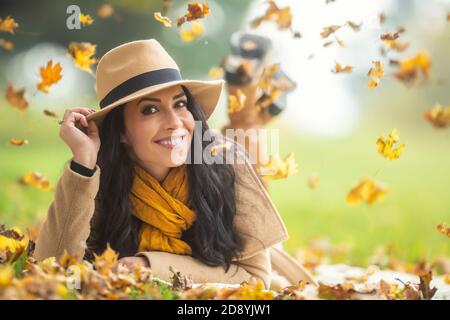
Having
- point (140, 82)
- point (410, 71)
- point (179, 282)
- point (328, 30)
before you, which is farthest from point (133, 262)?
point (410, 71)

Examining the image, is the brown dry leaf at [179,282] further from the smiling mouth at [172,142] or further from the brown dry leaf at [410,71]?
the brown dry leaf at [410,71]

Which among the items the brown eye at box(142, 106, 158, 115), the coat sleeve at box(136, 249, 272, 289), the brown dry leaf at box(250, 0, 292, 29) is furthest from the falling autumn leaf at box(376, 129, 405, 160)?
the brown dry leaf at box(250, 0, 292, 29)

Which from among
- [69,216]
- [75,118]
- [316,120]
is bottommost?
[69,216]

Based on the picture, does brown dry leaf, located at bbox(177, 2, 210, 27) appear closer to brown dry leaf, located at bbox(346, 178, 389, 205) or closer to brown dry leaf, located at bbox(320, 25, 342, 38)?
brown dry leaf, located at bbox(320, 25, 342, 38)

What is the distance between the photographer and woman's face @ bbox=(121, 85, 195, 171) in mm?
2666

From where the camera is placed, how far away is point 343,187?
7551mm

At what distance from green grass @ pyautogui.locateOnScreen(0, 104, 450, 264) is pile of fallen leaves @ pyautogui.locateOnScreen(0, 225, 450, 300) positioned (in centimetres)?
234

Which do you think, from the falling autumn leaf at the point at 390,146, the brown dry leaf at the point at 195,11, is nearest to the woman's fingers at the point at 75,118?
the brown dry leaf at the point at 195,11

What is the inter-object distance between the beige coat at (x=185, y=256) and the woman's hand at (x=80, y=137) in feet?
0.18

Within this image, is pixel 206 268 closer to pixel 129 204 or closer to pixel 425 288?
pixel 129 204

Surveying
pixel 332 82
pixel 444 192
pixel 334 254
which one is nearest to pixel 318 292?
pixel 334 254

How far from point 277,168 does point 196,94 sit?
2.63 feet

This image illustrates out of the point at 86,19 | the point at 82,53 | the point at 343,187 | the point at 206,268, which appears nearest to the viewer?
the point at 206,268

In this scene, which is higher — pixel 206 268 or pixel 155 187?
pixel 155 187
